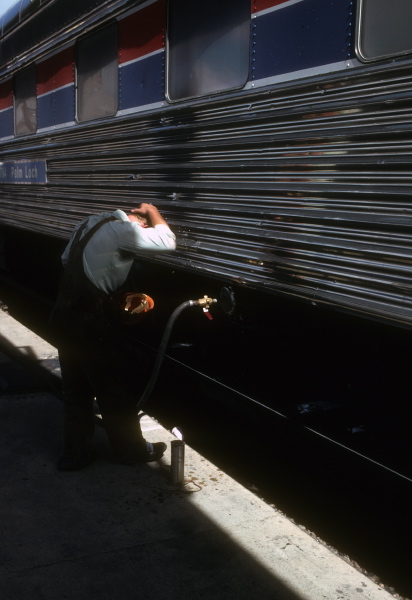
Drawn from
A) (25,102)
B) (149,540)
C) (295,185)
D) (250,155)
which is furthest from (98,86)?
(149,540)

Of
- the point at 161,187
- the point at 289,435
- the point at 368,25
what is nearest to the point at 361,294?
the point at 368,25

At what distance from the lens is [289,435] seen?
3662 mm

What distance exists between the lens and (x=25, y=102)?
6.70 m

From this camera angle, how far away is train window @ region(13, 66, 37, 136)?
6453 millimetres

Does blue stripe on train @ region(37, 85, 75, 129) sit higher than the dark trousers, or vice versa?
blue stripe on train @ region(37, 85, 75, 129)

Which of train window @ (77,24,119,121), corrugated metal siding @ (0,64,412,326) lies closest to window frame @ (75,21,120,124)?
train window @ (77,24,119,121)

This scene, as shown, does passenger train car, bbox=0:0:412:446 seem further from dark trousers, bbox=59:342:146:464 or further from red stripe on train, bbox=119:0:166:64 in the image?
dark trousers, bbox=59:342:146:464

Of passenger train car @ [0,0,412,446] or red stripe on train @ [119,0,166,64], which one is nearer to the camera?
passenger train car @ [0,0,412,446]

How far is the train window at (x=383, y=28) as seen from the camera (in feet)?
8.47

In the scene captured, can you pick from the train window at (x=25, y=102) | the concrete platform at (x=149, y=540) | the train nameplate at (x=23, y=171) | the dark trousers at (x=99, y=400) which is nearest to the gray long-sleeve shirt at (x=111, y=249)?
the dark trousers at (x=99, y=400)

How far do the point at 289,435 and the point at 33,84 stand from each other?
4261mm

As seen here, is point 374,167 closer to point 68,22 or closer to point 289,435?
point 289,435

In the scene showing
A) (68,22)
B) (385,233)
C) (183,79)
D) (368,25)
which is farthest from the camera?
(68,22)

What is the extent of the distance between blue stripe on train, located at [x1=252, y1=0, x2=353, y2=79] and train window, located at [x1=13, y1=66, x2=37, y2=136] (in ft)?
11.9
